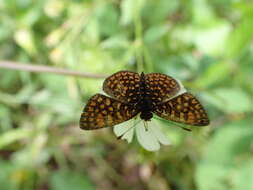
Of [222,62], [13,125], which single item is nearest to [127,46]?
[222,62]

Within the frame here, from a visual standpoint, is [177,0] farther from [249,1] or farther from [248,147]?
[248,147]

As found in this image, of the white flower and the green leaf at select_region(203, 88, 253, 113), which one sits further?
the green leaf at select_region(203, 88, 253, 113)

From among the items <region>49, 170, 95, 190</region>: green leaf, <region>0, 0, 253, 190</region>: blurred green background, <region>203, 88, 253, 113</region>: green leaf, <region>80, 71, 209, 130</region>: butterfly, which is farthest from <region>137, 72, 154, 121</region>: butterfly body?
<region>49, 170, 95, 190</region>: green leaf

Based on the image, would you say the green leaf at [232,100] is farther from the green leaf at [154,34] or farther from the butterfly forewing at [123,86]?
the butterfly forewing at [123,86]

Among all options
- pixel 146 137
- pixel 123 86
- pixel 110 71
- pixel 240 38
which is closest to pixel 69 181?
pixel 110 71

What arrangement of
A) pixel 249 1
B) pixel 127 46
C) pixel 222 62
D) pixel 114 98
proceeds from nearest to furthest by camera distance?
1. pixel 114 98
2. pixel 127 46
3. pixel 222 62
4. pixel 249 1

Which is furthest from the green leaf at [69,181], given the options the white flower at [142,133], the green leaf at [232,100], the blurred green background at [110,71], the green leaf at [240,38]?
the white flower at [142,133]

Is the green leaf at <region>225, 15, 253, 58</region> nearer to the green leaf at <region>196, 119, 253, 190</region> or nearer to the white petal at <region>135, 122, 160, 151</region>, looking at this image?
the green leaf at <region>196, 119, 253, 190</region>
